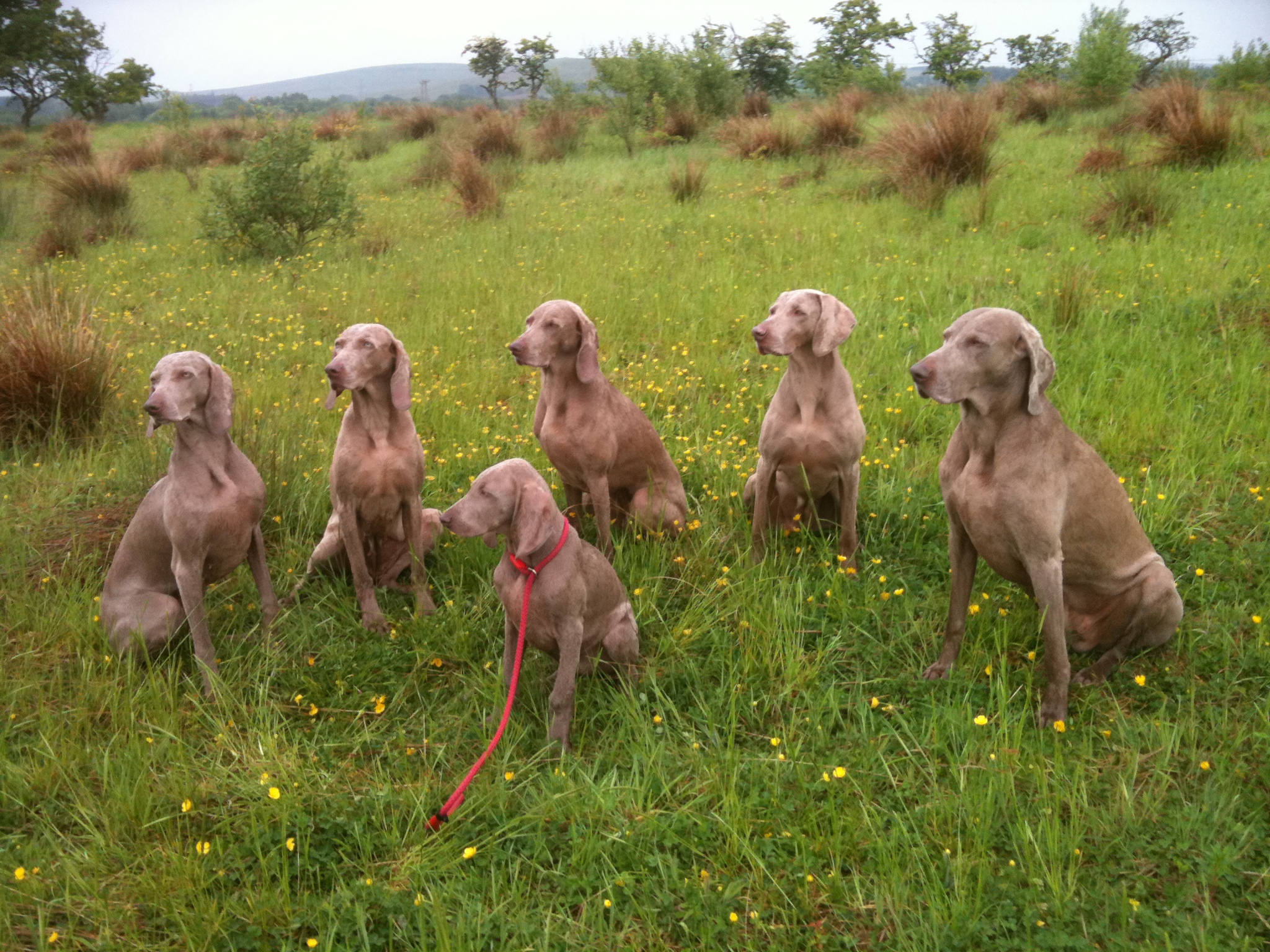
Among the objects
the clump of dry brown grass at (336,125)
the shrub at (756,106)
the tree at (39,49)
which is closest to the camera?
the shrub at (756,106)

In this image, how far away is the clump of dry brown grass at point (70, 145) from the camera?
1609cm

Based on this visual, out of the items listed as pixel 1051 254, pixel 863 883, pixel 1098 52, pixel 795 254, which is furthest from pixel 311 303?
pixel 1098 52

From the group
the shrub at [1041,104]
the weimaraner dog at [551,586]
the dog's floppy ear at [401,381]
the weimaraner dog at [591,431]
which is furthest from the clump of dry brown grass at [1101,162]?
the weimaraner dog at [551,586]

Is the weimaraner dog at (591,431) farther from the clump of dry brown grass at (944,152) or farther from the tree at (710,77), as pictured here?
the tree at (710,77)

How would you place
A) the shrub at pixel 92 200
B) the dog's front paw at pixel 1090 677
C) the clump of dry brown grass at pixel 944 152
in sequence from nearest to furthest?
the dog's front paw at pixel 1090 677
the clump of dry brown grass at pixel 944 152
the shrub at pixel 92 200

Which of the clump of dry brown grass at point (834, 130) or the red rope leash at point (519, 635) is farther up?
the clump of dry brown grass at point (834, 130)

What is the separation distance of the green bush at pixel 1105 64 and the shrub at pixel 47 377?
618 inches

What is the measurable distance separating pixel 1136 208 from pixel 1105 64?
359 inches

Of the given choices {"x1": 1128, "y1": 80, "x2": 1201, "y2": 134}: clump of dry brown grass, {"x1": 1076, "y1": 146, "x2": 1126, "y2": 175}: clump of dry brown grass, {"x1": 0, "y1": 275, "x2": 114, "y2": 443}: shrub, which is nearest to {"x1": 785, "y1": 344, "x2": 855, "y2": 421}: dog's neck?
{"x1": 0, "y1": 275, "x2": 114, "y2": 443}: shrub

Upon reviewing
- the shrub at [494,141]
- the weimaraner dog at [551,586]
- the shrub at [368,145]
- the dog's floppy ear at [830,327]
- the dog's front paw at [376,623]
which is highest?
the shrub at [368,145]

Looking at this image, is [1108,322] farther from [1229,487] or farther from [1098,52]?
[1098,52]

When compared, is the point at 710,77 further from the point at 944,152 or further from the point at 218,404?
the point at 218,404

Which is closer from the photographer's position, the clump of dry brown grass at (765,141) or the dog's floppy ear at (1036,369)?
the dog's floppy ear at (1036,369)

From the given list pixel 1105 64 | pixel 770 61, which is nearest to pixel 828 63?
pixel 770 61
